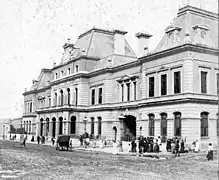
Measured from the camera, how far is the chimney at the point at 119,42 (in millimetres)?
52362

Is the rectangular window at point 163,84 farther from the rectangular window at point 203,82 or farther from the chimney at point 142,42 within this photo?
the chimney at point 142,42

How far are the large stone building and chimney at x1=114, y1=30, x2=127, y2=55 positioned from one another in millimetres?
92

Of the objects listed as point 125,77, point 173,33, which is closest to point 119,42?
point 125,77

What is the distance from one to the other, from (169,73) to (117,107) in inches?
461

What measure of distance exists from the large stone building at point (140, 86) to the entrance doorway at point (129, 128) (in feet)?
0.42

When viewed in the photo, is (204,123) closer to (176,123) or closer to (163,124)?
(176,123)

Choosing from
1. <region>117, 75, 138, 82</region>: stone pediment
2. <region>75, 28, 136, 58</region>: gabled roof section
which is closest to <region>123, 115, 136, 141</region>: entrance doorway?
<region>117, 75, 138, 82</region>: stone pediment

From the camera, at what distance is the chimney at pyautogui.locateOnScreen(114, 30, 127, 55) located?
52362 mm

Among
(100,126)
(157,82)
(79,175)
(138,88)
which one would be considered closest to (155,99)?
(157,82)

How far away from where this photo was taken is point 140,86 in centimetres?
3956

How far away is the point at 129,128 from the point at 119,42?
613 inches

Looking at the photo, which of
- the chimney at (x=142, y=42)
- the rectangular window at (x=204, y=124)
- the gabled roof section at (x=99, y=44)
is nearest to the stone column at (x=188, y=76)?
the rectangular window at (x=204, y=124)

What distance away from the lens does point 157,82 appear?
35781mm

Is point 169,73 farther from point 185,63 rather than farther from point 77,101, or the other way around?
point 77,101
